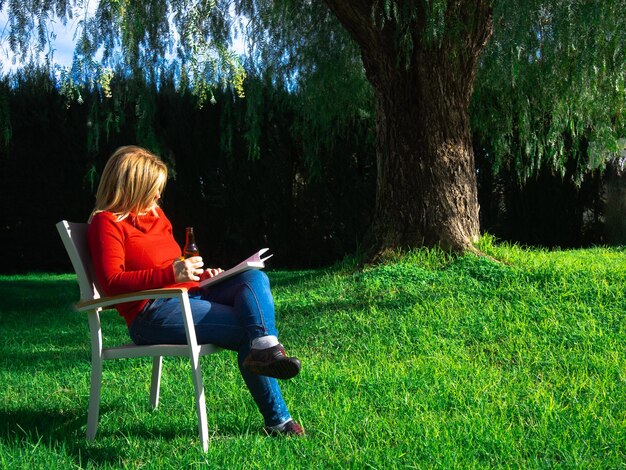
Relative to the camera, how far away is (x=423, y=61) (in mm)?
7062

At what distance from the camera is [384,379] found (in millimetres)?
4188

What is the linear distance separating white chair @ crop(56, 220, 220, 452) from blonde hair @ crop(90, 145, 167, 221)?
0.52 feet

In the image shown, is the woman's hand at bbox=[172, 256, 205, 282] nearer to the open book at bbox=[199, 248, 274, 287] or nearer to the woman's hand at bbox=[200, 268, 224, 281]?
the open book at bbox=[199, 248, 274, 287]

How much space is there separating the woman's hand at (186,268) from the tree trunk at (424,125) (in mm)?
4282

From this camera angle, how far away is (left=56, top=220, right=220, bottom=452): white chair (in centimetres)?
308

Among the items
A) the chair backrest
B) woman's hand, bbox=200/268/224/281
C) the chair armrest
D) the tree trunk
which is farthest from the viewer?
the tree trunk

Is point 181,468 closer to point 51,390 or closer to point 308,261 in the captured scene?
point 51,390

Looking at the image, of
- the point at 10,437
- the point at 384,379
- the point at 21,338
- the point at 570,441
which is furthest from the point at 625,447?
the point at 21,338

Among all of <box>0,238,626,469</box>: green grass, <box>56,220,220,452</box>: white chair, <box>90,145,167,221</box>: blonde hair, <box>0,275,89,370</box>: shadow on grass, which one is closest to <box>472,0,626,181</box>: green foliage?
<box>0,238,626,469</box>: green grass

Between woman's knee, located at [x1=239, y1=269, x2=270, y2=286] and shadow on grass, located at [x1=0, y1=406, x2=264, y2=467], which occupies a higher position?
woman's knee, located at [x1=239, y1=269, x2=270, y2=286]

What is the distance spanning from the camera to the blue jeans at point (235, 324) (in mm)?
3143

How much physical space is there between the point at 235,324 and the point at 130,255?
543 millimetres

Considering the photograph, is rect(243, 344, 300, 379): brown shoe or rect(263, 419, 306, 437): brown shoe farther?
rect(263, 419, 306, 437): brown shoe

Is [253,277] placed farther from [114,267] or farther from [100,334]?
[100,334]
